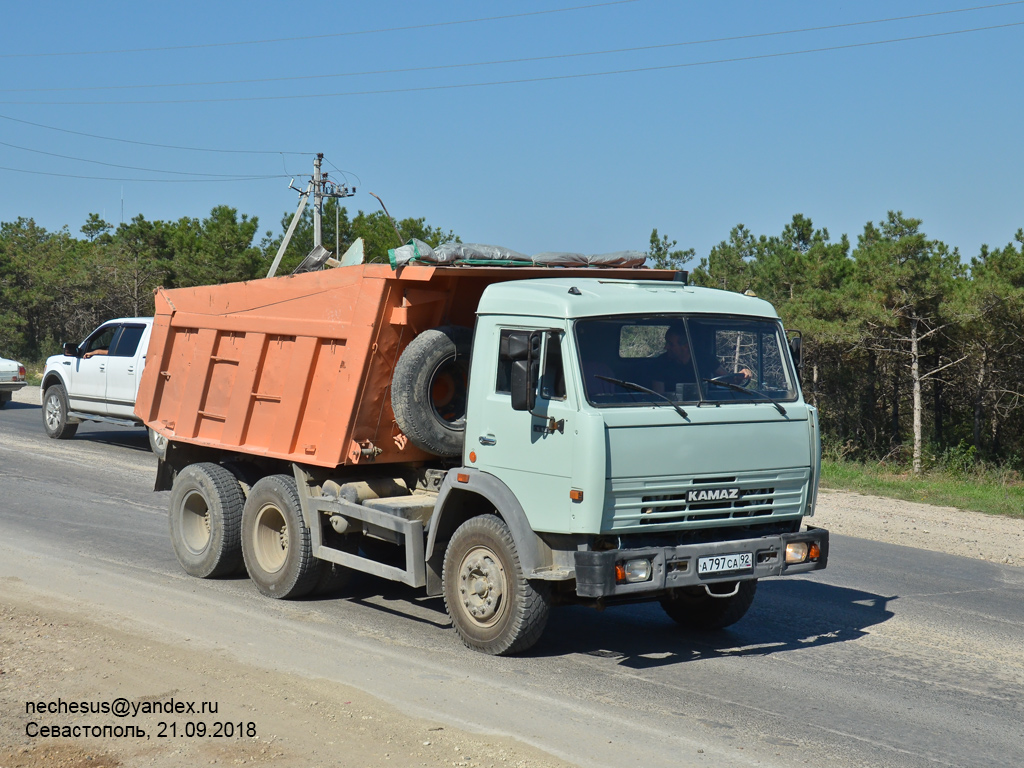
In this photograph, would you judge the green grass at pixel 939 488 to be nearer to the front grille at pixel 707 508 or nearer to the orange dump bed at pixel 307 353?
the front grille at pixel 707 508

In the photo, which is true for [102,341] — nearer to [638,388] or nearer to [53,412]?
[53,412]

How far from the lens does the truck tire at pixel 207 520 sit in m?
9.06

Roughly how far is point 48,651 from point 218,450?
3.20 meters

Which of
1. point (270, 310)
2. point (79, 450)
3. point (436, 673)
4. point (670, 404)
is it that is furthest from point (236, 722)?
point (79, 450)

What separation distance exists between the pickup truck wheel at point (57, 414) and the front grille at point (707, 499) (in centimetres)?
1587

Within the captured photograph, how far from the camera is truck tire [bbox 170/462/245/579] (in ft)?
Answer: 29.7

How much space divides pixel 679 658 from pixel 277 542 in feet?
11.9

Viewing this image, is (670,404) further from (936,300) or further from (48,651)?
(936,300)

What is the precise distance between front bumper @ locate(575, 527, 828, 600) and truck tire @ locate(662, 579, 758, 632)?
751mm

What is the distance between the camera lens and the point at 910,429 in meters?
28.4

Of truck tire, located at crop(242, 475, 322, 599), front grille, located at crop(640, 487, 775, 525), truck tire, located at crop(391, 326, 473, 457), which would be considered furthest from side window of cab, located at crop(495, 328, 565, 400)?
truck tire, located at crop(242, 475, 322, 599)

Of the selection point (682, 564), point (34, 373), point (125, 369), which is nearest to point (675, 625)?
point (682, 564)

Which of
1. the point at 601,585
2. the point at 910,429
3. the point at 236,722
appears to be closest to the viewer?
the point at 236,722

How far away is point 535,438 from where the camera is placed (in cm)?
653
